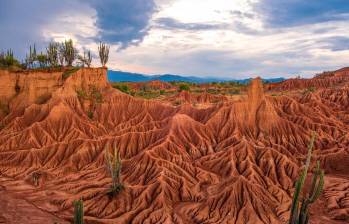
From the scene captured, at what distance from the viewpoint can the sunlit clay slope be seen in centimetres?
3816

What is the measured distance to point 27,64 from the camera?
81.6 m

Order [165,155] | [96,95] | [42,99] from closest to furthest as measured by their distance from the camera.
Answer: [165,155] < [42,99] < [96,95]

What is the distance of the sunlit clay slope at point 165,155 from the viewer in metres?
38.2

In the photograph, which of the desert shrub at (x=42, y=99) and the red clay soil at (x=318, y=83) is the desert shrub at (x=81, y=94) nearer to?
the desert shrub at (x=42, y=99)

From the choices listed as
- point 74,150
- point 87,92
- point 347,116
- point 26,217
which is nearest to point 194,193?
point 26,217

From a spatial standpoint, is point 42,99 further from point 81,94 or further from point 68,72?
point 81,94

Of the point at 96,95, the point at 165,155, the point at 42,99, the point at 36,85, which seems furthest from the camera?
the point at 96,95

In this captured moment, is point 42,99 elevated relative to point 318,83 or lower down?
lower down

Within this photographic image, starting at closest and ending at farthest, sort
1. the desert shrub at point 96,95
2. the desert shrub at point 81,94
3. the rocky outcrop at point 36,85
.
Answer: the rocky outcrop at point 36,85 < the desert shrub at point 81,94 < the desert shrub at point 96,95

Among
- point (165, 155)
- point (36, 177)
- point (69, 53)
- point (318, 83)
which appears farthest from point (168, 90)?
point (36, 177)

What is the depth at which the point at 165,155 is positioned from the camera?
161 ft

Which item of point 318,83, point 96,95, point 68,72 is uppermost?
point 68,72

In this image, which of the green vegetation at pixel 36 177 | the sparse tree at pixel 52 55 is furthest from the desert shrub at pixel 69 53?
the green vegetation at pixel 36 177

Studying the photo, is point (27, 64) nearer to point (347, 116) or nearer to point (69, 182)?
point (69, 182)
